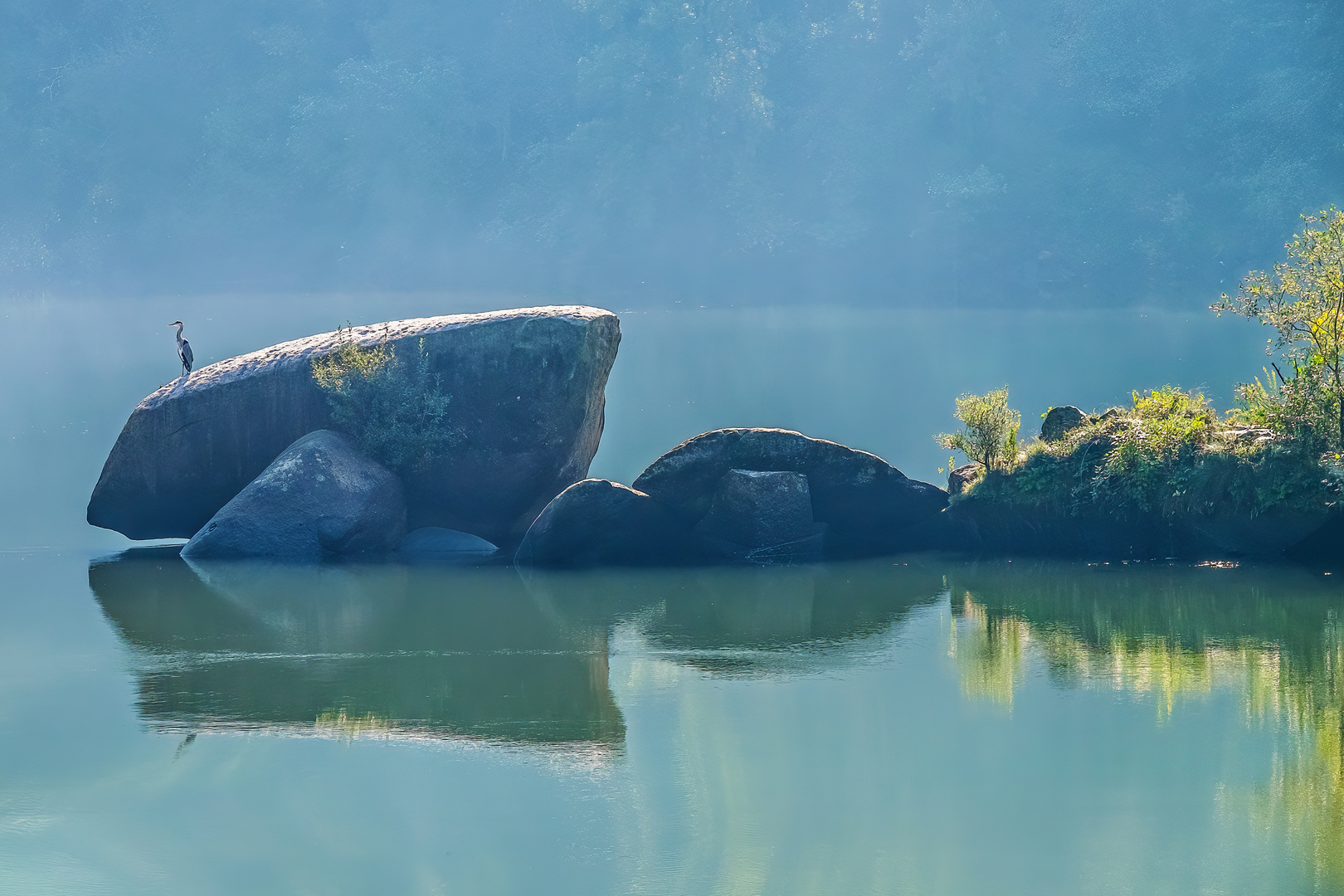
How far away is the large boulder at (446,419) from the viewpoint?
22109 millimetres

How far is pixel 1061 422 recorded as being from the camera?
68.5 ft

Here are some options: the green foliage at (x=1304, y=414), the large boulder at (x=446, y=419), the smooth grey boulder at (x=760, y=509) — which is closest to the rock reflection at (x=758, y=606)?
the smooth grey boulder at (x=760, y=509)

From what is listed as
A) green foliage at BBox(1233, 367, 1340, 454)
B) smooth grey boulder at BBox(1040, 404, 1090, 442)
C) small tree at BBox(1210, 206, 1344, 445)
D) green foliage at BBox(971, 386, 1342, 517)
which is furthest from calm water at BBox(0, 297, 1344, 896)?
small tree at BBox(1210, 206, 1344, 445)

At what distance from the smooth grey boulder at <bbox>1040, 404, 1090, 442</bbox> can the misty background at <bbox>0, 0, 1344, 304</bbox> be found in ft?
322

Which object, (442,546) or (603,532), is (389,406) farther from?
(603,532)

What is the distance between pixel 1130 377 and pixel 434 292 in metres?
82.7

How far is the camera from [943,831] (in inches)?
347

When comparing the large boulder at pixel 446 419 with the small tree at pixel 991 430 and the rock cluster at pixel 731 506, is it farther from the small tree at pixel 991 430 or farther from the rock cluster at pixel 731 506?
the small tree at pixel 991 430

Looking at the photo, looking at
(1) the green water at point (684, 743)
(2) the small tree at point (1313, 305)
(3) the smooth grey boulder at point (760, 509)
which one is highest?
(2) the small tree at point (1313, 305)

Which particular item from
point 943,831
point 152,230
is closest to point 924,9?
point 152,230

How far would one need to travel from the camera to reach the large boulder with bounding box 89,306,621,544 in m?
22.1

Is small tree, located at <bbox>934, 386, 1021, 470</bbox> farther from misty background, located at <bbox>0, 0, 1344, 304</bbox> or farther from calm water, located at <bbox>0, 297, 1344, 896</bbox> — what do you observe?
misty background, located at <bbox>0, 0, 1344, 304</bbox>

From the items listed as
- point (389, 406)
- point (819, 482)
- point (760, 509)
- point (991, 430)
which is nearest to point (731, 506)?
point (760, 509)

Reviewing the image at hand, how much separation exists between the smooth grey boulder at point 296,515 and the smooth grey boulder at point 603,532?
2.82 m
